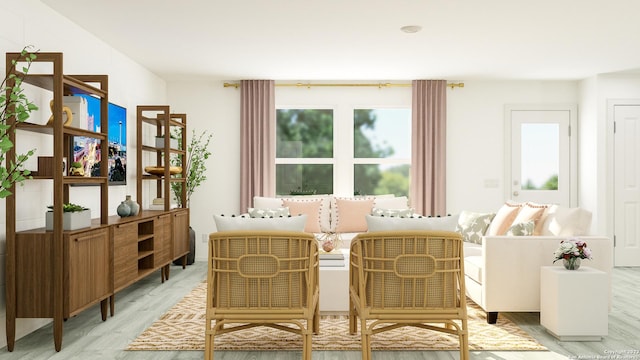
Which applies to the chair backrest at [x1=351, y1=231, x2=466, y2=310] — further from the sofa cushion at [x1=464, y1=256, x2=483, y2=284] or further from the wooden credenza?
the wooden credenza

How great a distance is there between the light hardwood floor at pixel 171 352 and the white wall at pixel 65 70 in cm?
30

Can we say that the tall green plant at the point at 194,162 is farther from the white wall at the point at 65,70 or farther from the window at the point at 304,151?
the window at the point at 304,151

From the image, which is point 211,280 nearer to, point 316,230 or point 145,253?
point 145,253

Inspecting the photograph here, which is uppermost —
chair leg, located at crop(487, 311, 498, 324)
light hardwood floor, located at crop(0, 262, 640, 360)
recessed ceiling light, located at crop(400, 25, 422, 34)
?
recessed ceiling light, located at crop(400, 25, 422, 34)

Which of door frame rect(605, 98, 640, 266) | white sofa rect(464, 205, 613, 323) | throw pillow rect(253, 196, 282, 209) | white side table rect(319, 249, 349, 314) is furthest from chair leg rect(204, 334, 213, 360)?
door frame rect(605, 98, 640, 266)

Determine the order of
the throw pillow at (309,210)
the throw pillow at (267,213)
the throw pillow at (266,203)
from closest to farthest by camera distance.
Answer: the throw pillow at (267,213) < the throw pillow at (309,210) < the throw pillow at (266,203)

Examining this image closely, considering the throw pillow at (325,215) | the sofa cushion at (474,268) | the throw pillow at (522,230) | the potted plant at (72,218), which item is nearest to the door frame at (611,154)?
the throw pillow at (522,230)

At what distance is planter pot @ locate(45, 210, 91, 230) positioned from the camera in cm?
335

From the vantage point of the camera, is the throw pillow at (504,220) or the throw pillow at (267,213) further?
the throw pillow at (267,213)

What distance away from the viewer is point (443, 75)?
671cm

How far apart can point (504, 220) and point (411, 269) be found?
8.29 feet

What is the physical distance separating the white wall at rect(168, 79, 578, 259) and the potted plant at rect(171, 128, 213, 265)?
12 centimetres

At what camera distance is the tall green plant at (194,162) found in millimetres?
6686

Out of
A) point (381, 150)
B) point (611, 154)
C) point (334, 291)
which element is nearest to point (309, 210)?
point (381, 150)
